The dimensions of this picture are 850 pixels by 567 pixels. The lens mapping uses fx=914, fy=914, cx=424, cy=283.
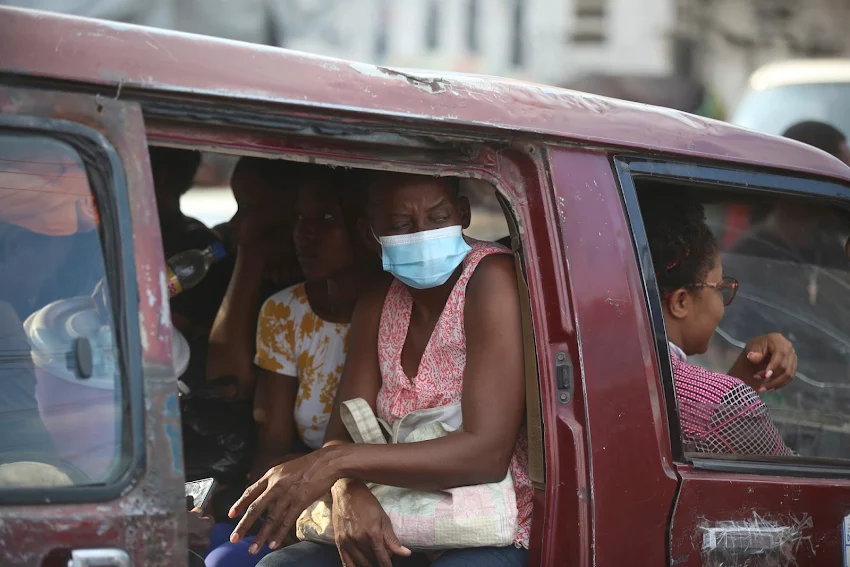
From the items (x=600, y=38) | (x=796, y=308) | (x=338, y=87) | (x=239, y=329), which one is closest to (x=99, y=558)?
(x=338, y=87)

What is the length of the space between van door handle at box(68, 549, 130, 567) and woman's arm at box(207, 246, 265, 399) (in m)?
1.67

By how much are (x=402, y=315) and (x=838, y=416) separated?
1.97m

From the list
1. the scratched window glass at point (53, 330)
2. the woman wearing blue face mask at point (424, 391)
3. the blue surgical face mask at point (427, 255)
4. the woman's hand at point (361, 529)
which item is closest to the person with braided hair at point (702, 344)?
the woman wearing blue face mask at point (424, 391)

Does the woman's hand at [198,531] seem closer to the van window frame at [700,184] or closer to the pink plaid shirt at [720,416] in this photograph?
the van window frame at [700,184]

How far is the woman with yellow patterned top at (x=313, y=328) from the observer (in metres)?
2.98

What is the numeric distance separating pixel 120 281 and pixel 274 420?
4.97 feet

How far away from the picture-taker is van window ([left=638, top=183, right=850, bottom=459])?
3410mm

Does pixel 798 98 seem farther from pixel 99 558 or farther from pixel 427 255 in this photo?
pixel 99 558

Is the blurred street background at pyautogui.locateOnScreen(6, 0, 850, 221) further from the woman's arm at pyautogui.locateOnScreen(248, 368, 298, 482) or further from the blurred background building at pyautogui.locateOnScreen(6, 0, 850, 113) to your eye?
the woman's arm at pyautogui.locateOnScreen(248, 368, 298, 482)

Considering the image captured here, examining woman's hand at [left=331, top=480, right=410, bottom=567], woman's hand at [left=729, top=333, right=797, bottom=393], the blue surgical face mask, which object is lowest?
woman's hand at [left=331, top=480, right=410, bottom=567]

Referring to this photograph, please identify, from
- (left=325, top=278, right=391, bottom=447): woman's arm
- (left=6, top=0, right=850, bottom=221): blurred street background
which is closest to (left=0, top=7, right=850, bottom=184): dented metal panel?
(left=325, top=278, right=391, bottom=447): woman's arm

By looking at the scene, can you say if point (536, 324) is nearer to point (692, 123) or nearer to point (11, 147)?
point (692, 123)

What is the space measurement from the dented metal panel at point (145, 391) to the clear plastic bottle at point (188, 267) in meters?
1.25

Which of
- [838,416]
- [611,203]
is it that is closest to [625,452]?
[611,203]
